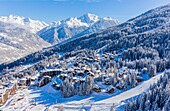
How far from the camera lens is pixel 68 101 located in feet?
341

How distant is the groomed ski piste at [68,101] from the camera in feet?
317

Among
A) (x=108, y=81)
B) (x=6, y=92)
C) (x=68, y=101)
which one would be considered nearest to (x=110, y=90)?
(x=108, y=81)

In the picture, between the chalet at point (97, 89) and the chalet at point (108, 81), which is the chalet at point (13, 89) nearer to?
the chalet at point (97, 89)

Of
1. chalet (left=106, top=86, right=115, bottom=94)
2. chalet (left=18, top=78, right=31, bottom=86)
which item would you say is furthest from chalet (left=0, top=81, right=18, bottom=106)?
chalet (left=106, top=86, right=115, bottom=94)

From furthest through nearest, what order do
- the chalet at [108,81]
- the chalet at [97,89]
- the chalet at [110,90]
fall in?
the chalet at [108,81]
the chalet at [97,89]
the chalet at [110,90]

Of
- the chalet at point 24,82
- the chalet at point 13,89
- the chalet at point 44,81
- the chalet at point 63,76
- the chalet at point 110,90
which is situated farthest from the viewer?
the chalet at point 24,82

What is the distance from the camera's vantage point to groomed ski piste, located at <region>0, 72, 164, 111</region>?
3805 inches

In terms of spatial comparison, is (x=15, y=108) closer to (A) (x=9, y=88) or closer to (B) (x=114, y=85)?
(A) (x=9, y=88)

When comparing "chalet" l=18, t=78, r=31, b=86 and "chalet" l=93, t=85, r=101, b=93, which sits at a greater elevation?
"chalet" l=18, t=78, r=31, b=86

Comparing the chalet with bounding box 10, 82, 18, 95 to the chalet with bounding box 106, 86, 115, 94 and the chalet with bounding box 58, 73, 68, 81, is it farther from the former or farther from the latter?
the chalet with bounding box 106, 86, 115, 94

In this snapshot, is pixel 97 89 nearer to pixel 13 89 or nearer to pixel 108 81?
pixel 108 81

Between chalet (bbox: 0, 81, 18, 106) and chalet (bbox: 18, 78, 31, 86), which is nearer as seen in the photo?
chalet (bbox: 0, 81, 18, 106)

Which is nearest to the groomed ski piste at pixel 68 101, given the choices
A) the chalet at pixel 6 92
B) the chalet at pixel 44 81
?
the chalet at pixel 6 92

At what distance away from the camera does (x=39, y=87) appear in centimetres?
13012
